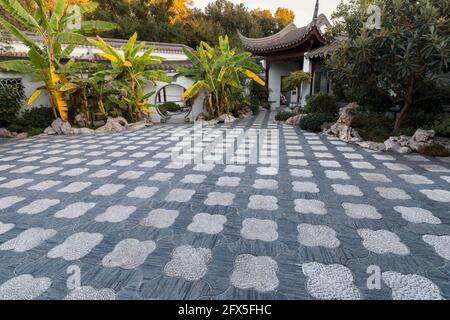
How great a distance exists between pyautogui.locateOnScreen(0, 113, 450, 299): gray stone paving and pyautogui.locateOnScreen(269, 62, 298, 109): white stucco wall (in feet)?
39.4

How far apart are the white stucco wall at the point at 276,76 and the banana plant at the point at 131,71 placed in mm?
7825

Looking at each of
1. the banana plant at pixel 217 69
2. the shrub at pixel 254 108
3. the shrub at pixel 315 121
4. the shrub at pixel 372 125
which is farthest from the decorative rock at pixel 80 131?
the shrub at pixel 372 125

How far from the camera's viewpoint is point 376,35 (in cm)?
561

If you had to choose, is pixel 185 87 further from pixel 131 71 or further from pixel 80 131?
pixel 80 131

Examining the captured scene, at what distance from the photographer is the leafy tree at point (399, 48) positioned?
5.12m

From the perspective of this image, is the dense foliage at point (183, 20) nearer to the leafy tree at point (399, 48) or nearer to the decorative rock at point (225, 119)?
the decorative rock at point (225, 119)

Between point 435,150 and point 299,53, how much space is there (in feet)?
31.5

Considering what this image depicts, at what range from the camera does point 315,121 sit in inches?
356

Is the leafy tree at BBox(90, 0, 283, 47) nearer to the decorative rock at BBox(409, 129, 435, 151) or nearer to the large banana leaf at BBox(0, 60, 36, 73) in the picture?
the large banana leaf at BBox(0, 60, 36, 73)

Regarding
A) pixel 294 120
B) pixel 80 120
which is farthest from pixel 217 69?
pixel 80 120

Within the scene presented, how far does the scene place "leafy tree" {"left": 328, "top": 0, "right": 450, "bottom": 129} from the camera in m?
5.12

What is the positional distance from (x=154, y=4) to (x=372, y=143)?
24758mm
